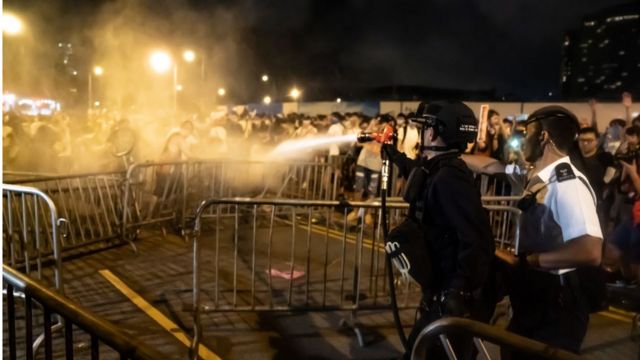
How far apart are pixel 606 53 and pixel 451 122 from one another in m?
124

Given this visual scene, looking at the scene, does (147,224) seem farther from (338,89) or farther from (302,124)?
(338,89)

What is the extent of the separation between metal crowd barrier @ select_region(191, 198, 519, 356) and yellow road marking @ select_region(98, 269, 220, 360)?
0.22 m

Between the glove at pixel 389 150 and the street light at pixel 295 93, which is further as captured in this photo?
the street light at pixel 295 93

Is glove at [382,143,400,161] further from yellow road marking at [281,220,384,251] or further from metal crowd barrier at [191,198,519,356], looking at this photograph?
yellow road marking at [281,220,384,251]

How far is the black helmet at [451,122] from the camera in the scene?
2744 mm

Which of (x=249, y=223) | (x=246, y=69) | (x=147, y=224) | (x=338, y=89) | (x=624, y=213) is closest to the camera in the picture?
(x=624, y=213)

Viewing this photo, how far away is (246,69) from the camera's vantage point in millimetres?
19375

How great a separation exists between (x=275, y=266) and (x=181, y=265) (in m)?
1.19

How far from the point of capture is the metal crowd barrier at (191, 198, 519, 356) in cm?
454

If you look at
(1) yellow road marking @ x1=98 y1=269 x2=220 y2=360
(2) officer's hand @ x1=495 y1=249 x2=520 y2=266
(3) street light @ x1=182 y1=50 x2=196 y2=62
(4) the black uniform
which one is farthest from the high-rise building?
(4) the black uniform

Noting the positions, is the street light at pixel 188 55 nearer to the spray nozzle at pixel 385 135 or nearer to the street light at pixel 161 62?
the street light at pixel 161 62

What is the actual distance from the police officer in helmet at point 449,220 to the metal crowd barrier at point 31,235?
309 centimetres

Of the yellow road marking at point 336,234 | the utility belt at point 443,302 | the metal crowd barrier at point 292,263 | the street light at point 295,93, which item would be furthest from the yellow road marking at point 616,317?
the street light at point 295,93

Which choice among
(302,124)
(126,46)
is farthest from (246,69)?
(302,124)
